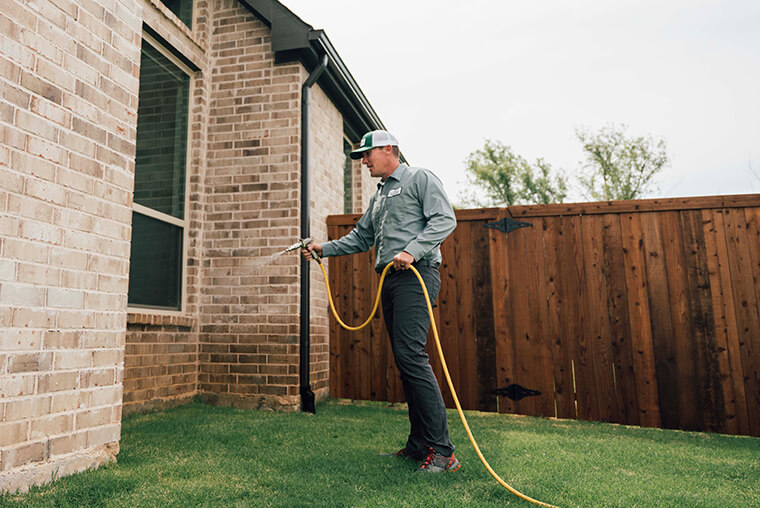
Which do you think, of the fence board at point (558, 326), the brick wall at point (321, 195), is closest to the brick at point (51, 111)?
the brick wall at point (321, 195)

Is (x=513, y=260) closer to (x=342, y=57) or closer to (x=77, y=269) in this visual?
(x=342, y=57)

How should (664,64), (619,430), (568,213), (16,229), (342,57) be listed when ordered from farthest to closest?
1. (664,64)
2. (342,57)
3. (568,213)
4. (619,430)
5. (16,229)

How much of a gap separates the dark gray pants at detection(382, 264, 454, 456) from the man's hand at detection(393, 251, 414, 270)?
201 mm

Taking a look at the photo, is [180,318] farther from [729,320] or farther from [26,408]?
[729,320]

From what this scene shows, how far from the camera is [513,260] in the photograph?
193 inches

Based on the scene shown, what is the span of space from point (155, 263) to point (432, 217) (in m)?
2.73

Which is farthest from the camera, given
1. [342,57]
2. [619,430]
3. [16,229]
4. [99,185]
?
[342,57]

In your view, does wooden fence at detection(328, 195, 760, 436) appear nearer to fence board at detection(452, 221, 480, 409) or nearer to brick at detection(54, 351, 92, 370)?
fence board at detection(452, 221, 480, 409)

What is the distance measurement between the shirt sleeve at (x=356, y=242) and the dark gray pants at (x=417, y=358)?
0.53 meters

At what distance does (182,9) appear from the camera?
A: 17.1ft

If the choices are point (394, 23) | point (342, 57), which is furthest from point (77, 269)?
point (394, 23)

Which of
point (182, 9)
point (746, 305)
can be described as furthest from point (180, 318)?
point (746, 305)

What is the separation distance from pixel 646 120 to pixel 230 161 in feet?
77.3

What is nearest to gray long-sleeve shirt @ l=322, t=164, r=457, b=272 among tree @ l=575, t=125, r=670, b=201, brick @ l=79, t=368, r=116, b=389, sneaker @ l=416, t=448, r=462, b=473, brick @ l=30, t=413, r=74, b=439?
sneaker @ l=416, t=448, r=462, b=473
